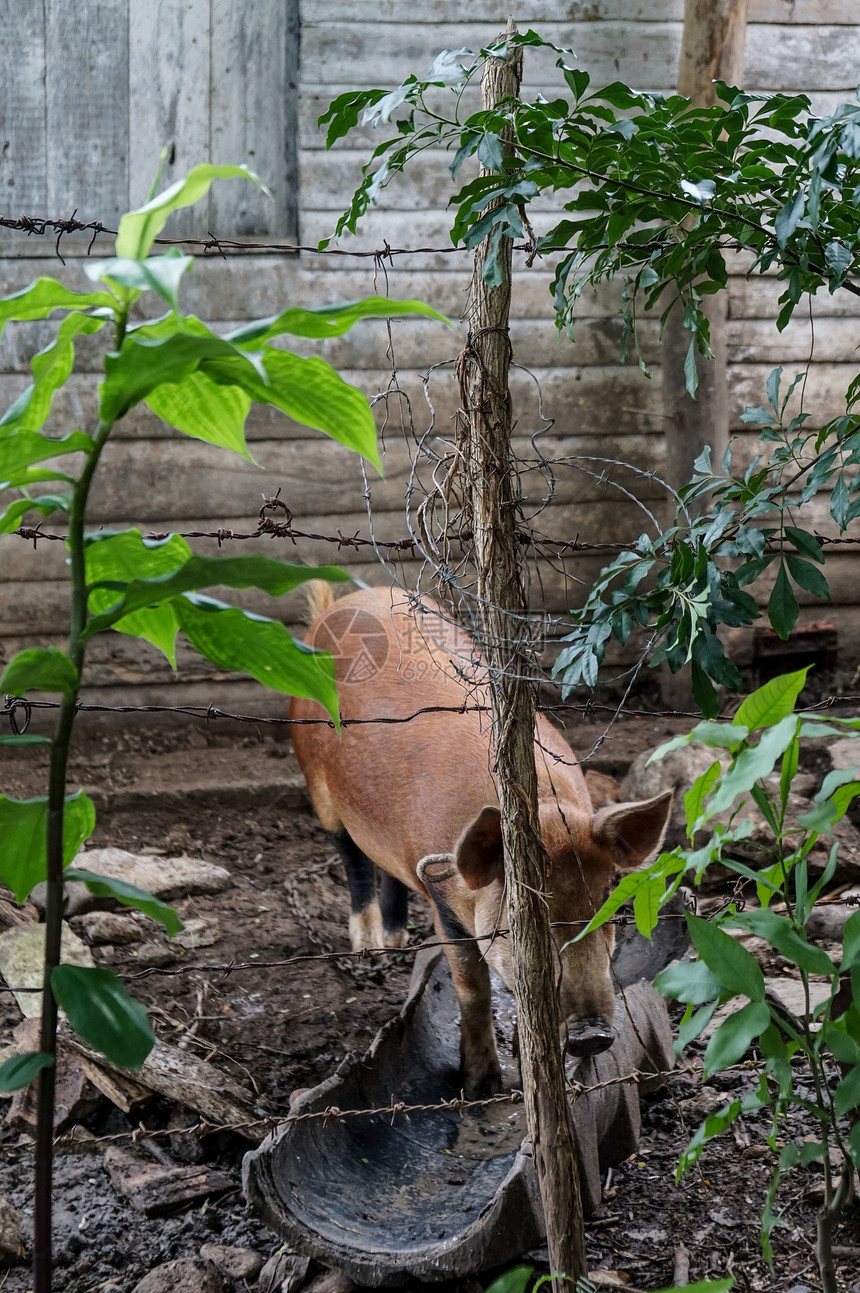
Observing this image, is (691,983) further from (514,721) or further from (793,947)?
(514,721)

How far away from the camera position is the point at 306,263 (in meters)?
4.79

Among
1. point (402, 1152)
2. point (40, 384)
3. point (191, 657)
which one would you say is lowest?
point (402, 1152)

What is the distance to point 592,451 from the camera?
5082 mm

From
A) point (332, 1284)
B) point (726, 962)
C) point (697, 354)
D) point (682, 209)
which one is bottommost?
point (332, 1284)

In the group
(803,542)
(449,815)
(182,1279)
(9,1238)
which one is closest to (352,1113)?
(182,1279)

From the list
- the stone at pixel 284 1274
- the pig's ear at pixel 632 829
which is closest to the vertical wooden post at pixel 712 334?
the pig's ear at pixel 632 829

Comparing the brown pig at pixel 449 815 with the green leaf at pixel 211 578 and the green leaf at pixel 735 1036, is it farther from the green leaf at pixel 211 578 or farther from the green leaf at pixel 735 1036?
the green leaf at pixel 211 578

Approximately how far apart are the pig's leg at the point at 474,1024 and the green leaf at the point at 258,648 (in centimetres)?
160

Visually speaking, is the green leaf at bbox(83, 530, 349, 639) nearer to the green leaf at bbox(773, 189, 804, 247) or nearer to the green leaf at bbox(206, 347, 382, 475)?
the green leaf at bbox(206, 347, 382, 475)

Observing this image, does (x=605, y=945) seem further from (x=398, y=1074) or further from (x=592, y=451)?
(x=592, y=451)

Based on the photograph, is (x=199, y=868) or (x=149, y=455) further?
(x=149, y=455)

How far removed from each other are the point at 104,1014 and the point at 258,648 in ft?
1.18

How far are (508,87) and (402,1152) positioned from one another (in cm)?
203

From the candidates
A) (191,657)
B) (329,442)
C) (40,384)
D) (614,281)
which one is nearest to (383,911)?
(191,657)
